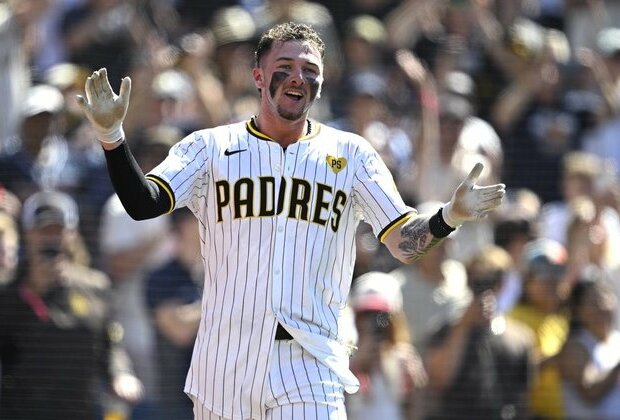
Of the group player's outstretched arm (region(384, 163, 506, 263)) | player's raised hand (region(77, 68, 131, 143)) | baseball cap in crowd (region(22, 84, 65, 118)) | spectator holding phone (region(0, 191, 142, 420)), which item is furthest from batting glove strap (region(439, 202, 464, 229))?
baseball cap in crowd (region(22, 84, 65, 118))

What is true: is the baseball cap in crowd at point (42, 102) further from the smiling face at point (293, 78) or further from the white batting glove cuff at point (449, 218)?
the white batting glove cuff at point (449, 218)

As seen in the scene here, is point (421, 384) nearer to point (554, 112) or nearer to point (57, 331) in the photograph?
point (57, 331)

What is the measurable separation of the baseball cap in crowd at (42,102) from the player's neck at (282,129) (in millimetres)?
3982

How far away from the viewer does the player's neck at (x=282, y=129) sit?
5.06 meters

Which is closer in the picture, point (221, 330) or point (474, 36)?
point (221, 330)

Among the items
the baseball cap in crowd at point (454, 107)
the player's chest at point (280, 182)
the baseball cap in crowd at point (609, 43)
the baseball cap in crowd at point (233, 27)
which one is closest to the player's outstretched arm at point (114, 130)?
the player's chest at point (280, 182)

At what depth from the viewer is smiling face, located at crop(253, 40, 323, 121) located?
496 cm

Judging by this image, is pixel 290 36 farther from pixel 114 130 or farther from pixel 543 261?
pixel 543 261

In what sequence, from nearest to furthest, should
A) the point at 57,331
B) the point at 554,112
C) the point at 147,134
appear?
the point at 57,331
the point at 147,134
the point at 554,112

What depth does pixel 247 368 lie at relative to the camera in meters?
4.82

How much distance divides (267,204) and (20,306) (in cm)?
338

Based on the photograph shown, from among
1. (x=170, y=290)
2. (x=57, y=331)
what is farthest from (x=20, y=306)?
(x=170, y=290)

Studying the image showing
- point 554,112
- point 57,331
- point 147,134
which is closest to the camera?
point 57,331

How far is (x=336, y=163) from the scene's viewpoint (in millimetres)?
5031
